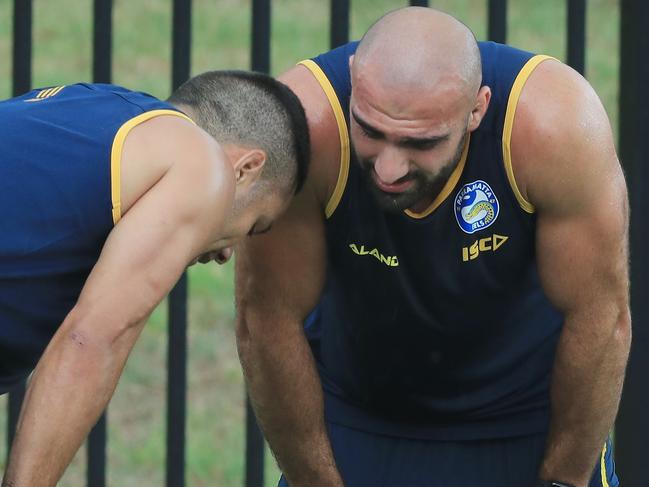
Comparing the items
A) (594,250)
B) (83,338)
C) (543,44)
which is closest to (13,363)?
(83,338)

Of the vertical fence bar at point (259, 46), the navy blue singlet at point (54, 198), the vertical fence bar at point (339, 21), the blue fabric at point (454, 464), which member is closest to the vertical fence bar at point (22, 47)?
the vertical fence bar at point (259, 46)

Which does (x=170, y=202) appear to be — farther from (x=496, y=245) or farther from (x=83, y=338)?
(x=496, y=245)

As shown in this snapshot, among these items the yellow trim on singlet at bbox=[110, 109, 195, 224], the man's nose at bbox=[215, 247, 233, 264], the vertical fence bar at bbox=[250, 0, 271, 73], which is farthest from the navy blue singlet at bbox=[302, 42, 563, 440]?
the vertical fence bar at bbox=[250, 0, 271, 73]

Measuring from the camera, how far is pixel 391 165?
3.27 metres

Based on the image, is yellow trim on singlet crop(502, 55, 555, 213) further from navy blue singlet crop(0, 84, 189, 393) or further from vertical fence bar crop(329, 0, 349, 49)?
vertical fence bar crop(329, 0, 349, 49)

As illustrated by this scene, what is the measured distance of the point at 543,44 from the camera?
8.60m

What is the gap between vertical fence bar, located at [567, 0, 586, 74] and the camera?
428cm

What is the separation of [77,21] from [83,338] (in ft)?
20.7

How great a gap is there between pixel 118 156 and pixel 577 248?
41.7 inches

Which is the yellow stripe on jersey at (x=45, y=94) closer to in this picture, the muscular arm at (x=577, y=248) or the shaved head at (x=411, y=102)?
the shaved head at (x=411, y=102)

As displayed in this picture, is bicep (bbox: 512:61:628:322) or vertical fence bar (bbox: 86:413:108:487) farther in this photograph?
vertical fence bar (bbox: 86:413:108:487)

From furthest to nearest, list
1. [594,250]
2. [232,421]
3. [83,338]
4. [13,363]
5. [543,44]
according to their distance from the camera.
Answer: [543,44]
[232,421]
[594,250]
[13,363]
[83,338]

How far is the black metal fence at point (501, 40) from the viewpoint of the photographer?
4.26 m

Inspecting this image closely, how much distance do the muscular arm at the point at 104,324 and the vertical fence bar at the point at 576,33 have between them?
5.30ft
